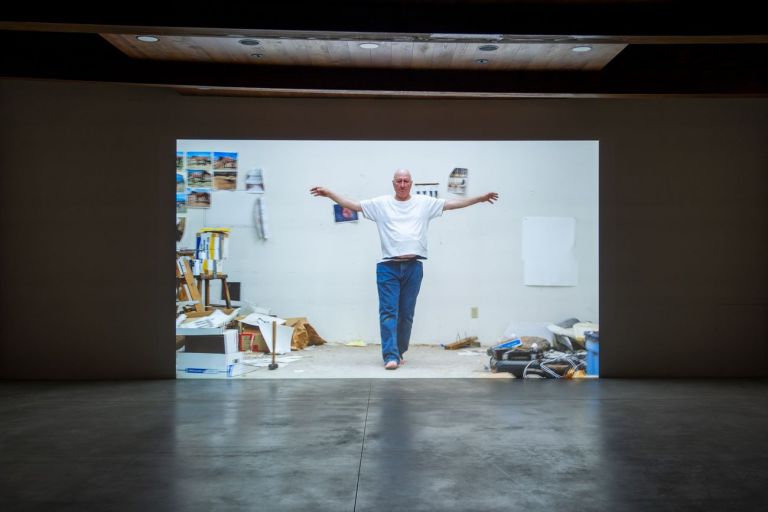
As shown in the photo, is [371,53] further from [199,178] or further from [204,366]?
[204,366]

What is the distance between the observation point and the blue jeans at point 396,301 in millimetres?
7430

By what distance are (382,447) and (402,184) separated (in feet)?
11.8

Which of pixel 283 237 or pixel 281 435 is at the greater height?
pixel 283 237

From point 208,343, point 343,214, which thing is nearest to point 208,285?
point 208,343

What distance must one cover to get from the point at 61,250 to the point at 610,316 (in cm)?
567

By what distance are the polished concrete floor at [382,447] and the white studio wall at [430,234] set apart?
37.2 inches

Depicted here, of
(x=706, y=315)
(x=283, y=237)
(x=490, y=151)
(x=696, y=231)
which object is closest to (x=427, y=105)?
(x=490, y=151)

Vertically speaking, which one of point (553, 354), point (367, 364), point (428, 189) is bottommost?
point (367, 364)

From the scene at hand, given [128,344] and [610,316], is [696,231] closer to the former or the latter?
[610,316]

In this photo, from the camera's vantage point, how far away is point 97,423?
5.18 metres

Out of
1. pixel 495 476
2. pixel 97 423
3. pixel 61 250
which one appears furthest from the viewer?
pixel 61 250

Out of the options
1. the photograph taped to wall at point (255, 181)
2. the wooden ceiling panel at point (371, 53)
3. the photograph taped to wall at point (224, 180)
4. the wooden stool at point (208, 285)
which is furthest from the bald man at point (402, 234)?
the wooden ceiling panel at point (371, 53)

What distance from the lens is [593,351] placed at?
7332 millimetres

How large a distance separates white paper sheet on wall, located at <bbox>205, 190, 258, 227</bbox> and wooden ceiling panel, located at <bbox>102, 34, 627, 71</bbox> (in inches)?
62.3
